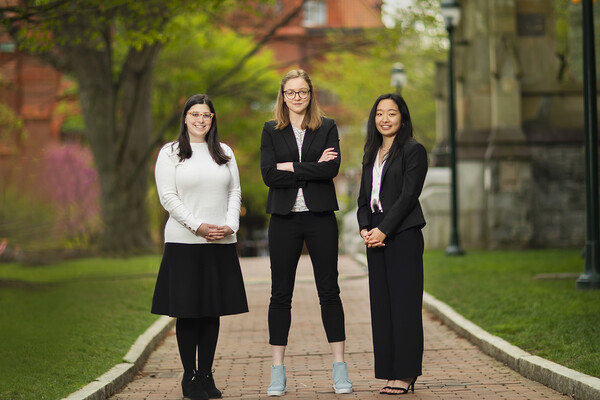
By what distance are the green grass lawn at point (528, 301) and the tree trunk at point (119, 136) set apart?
7.52 metres

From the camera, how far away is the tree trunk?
2173 centimetres

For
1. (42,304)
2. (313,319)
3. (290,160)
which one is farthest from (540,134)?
(290,160)

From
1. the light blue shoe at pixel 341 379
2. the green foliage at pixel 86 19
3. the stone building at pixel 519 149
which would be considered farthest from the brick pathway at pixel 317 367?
the stone building at pixel 519 149

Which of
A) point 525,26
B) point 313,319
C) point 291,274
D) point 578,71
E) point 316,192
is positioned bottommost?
point 313,319

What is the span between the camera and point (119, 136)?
2259 centimetres

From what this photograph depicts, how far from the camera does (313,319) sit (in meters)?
12.1

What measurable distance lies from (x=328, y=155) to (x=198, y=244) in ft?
3.45

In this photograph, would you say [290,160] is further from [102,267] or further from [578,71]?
[102,267]

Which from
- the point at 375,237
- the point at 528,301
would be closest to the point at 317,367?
the point at 375,237

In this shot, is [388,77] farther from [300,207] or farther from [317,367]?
[300,207]

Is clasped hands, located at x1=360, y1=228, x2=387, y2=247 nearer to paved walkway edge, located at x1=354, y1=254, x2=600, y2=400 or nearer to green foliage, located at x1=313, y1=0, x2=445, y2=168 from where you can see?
paved walkway edge, located at x1=354, y1=254, x2=600, y2=400

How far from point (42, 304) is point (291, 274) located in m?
4.42

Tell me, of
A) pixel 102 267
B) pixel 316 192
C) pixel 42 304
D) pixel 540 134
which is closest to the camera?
pixel 316 192

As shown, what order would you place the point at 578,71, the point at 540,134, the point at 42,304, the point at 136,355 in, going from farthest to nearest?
the point at 540,134, the point at 578,71, the point at 42,304, the point at 136,355
